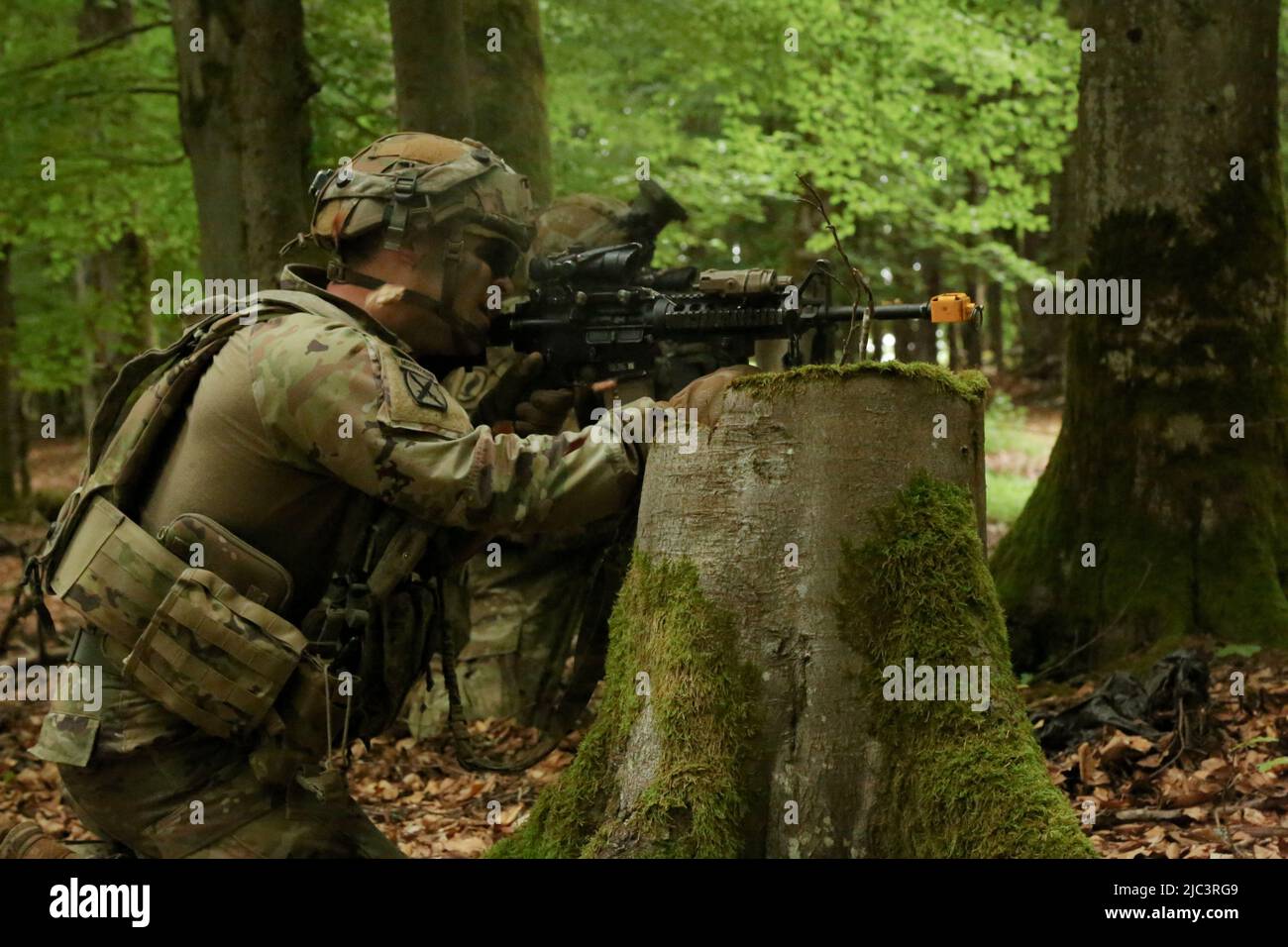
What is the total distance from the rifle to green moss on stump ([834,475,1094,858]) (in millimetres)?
605

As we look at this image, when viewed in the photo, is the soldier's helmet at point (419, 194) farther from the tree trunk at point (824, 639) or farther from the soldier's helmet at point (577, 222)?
the soldier's helmet at point (577, 222)

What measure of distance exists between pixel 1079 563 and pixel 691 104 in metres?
12.0

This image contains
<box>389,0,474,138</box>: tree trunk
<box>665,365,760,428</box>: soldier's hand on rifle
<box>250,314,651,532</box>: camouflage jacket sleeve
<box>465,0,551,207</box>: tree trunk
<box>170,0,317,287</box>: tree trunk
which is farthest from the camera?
<box>465,0,551,207</box>: tree trunk

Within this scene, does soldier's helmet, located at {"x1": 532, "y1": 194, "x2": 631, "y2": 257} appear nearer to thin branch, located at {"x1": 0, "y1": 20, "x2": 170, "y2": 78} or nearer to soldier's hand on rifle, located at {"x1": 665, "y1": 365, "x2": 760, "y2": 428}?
soldier's hand on rifle, located at {"x1": 665, "y1": 365, "x2": 760, "y2": 428}

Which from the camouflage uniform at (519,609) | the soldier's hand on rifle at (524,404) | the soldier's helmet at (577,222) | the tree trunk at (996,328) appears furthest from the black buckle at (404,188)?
the tree trunk at (996,328)

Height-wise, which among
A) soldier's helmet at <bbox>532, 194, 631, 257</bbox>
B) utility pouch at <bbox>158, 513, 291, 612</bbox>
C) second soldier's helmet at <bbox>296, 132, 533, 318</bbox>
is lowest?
utility pouch at <bbox>158, 513, 291, 612</bbox>


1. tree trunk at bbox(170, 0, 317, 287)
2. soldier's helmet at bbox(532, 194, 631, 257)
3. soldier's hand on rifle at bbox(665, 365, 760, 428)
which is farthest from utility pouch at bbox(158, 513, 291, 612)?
tree trunk at bbox(170, 0, 317, 287)

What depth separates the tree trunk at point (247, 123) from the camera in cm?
734

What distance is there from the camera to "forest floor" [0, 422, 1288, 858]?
164 inches

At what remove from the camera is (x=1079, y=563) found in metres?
5.94

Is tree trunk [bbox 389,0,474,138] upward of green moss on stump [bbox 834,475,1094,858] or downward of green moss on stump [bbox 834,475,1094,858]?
upward

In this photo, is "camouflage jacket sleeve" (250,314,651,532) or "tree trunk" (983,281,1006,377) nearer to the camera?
"camouflage jacket sleeve" (250,314,651,532)

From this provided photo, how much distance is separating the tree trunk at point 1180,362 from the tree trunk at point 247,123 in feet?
14.5
